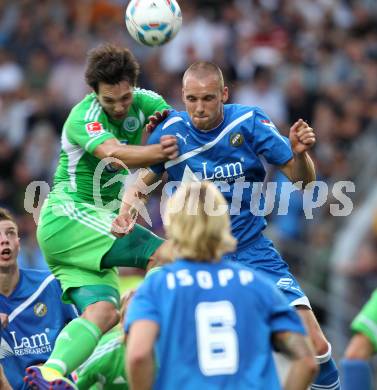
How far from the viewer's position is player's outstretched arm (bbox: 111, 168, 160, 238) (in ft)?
26.0

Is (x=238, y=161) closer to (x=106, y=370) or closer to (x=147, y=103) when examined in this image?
(x=147, y=103)

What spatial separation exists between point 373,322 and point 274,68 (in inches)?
439

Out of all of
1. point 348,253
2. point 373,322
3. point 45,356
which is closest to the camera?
point 373,322

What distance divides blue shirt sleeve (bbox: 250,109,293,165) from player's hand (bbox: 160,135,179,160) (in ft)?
1.96

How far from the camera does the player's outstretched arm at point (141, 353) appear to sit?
5730 millimetres

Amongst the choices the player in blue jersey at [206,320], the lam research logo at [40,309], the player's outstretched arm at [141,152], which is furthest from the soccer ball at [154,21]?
the player in blue jersey at [206,320]

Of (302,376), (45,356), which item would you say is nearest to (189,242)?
(302,376)

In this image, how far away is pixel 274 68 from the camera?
17141mm

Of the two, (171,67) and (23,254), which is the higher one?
(171,67)

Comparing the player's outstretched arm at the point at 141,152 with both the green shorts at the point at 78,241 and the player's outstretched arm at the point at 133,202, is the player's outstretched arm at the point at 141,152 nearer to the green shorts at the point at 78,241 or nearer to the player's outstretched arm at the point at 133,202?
the player's outstretched arm at the point at 133,202

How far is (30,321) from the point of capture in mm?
8750

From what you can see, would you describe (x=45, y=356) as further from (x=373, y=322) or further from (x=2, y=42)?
(x=2, y=42)

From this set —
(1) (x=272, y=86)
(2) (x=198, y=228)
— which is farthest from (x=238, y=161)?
(1) (x=272, y=86)

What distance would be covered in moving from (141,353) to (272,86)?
447 inches
